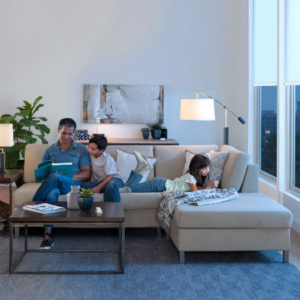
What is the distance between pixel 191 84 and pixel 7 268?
4.51 metres

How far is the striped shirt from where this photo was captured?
13.3 feet

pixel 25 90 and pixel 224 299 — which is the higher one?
pixel 25 90

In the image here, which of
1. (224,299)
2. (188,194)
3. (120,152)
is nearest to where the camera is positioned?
(224,299)

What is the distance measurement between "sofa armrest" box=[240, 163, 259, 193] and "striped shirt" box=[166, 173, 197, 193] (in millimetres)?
521

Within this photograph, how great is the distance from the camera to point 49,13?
22.6ft

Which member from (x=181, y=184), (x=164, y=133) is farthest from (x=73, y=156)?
(x=164, y=133)

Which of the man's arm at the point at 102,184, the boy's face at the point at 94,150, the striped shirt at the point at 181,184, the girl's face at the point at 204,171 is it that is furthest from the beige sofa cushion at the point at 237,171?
the boy's face at the point at 94,150

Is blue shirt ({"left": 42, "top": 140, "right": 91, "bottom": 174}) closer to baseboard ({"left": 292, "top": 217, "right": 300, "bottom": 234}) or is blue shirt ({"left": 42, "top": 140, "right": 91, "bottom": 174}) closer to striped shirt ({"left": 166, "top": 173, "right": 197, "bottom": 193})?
striped shirt ({"left": 166, "top": 173, "right": 197, "bottom": 193})

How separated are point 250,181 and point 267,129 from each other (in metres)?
1.95

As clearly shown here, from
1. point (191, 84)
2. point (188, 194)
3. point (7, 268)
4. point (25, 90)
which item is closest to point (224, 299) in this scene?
point (188, 194)

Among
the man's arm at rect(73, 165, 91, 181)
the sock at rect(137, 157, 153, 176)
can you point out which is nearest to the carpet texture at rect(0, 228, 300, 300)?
the man's arm at rect(73, 165, 91, 181)

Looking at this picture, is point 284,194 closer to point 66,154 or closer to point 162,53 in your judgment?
point 66,154

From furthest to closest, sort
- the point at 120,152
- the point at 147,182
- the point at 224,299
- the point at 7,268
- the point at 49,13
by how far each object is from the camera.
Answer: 1. the point at 49,13
2. the point at 120,152
3. the point at 147,182
4. the point at 7,268
5. the point at 224,299

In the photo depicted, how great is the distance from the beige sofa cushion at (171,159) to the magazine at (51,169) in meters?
0.98
